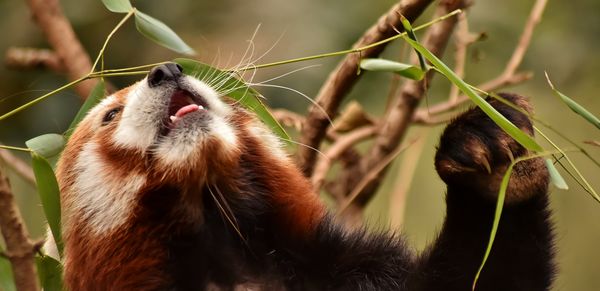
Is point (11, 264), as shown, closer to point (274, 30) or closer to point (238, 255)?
point (238, 255)

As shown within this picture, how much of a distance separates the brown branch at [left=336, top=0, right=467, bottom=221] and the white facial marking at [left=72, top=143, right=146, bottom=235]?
4.69 ft

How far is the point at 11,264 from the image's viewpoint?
2836mm

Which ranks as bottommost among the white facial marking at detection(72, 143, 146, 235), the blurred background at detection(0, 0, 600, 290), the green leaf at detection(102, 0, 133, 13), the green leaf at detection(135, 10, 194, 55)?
the blurred background at detection(0, 0, 600, 290)

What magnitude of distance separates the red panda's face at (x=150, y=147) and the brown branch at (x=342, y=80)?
0.60 meters

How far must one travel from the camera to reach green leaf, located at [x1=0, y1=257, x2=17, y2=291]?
9.34 ft

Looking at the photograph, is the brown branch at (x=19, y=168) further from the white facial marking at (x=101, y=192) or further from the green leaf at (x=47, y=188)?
the green leaf at (x=47, y=188)

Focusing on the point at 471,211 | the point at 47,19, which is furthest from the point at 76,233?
the point at 47,19

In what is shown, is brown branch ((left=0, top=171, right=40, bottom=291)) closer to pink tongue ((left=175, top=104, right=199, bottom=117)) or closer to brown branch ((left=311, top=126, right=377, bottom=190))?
pink tongue ((left=175, top=104, right=199, bottom=117))

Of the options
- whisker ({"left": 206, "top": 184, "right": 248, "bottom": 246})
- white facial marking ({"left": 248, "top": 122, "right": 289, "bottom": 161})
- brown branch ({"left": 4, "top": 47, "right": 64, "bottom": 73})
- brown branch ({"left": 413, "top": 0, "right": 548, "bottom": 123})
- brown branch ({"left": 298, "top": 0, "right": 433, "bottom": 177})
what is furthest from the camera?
brown branch ({"left": 4, "top": 47, "right": 64, "bottom": 73})

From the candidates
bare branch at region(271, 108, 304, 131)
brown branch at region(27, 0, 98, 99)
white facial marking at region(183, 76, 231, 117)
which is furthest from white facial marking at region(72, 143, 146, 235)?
brown branch at region(27, 0, 98, 99)

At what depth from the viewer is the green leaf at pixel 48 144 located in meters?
2.74

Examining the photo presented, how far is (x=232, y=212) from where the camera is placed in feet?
8.80

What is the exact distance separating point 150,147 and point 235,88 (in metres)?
0.42

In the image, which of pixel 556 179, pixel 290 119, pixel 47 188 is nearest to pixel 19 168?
pixel 290 119
